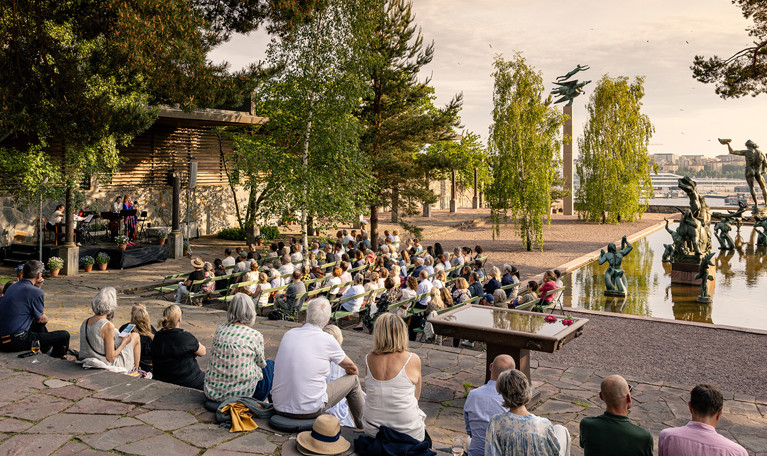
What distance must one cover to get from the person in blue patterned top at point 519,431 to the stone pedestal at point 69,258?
14.8 m

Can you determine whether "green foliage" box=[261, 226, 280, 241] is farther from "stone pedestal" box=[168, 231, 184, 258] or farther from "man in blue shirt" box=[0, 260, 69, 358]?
"man in blue shirt" box=[0, 260, 69, 358]

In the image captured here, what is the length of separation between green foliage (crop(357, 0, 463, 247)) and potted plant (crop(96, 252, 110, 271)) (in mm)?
9177

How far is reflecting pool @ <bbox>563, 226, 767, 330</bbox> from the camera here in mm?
13586

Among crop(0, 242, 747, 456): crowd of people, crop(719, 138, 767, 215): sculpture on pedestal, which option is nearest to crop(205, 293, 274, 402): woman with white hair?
crop(0, 242, 747, 456): crowd of people

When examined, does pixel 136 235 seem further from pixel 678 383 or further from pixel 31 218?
pixel 678 383

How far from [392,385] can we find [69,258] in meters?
13.9

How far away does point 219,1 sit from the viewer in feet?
38.7

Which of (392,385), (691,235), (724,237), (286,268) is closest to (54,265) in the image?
(286,268)

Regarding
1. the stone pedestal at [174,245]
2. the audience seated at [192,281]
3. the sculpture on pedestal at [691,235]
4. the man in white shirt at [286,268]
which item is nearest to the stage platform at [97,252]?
the stone pedestal at [174,245]

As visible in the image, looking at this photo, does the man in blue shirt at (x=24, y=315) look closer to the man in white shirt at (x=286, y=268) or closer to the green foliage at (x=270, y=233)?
the man in white shirt at (x=286, y=268)

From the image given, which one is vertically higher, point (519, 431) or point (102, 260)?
point (102, 260)

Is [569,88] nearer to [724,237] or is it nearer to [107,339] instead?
[724,237]

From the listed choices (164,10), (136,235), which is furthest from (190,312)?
(136,235)

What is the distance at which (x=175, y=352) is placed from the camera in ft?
20.1
